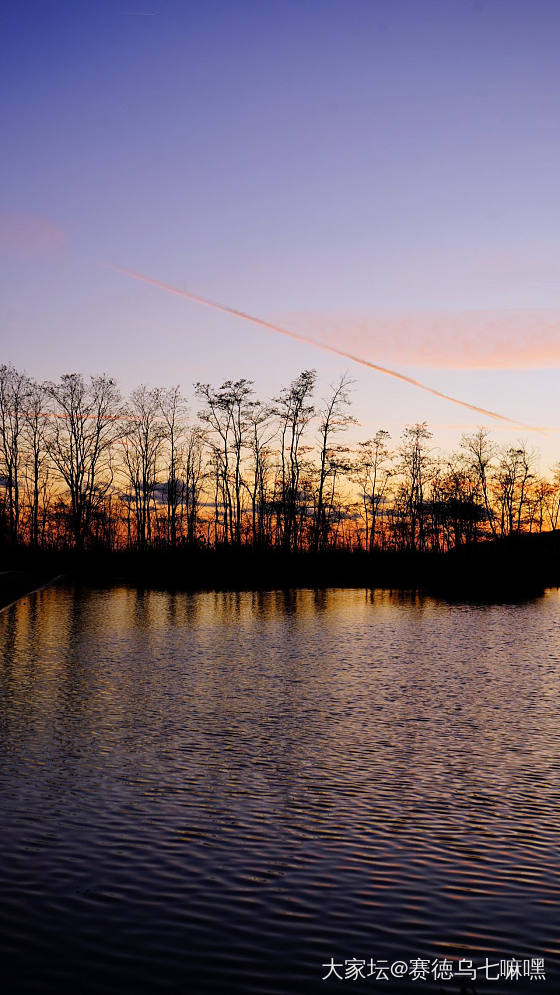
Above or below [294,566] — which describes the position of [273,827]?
below

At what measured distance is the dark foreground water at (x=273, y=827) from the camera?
18.7ft

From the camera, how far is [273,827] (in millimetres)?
8445

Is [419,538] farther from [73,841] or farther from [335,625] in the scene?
[73,841]

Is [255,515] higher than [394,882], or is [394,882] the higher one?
[255,515]

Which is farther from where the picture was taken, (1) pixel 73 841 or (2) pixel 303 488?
(2) pixel 303 488

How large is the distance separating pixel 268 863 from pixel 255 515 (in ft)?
247

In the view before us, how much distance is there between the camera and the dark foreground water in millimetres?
5699

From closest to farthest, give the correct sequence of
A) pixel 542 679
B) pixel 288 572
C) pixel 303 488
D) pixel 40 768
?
1. pixel 40 768
2. pixel 542 679
3. pixel 288 572
4. pixel 303 488

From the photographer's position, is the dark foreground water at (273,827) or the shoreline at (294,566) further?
the shoreline at (294,566)

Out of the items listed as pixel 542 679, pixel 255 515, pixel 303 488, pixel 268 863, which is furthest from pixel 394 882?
pixel 255 515

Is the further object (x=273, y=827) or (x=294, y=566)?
(x=294, y=566)

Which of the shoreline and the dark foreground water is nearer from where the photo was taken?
the dark foreground water

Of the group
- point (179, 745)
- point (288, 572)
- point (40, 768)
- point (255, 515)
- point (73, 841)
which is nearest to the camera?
point (73, 841)

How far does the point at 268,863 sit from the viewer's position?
24.4 feet
